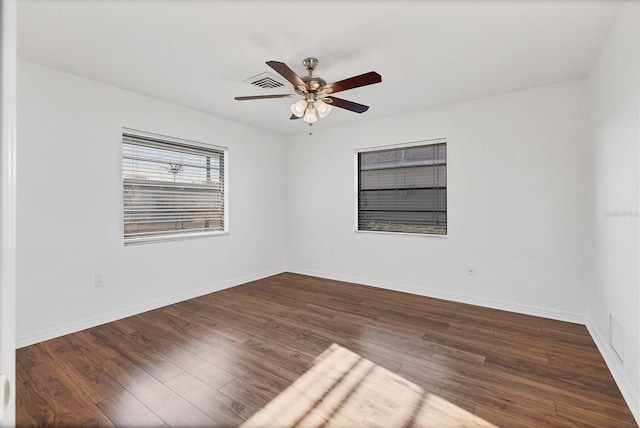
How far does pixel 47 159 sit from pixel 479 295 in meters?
4.76

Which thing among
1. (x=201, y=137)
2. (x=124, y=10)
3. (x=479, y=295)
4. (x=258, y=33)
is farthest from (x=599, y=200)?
(x=201, y=137)

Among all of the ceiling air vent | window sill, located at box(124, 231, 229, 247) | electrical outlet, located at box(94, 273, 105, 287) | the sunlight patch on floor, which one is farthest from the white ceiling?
the sunlight patch on floor

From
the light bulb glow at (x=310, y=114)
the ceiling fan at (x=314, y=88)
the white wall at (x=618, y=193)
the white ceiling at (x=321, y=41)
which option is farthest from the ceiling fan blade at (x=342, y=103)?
the white wall at (x=618, y=193)

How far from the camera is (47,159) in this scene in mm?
2766

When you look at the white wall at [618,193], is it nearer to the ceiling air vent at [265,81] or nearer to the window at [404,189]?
the window at [404,189]

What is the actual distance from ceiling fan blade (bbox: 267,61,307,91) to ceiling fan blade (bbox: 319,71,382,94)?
21cm

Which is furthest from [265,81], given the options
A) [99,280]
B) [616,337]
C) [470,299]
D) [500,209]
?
[616,337]

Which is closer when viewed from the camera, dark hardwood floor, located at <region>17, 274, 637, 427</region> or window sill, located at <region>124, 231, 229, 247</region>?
dark hardwood floor, located at <region>17, 274, 637, 427</region>

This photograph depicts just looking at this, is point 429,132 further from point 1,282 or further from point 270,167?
point 1,282

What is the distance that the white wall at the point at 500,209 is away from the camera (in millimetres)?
3133

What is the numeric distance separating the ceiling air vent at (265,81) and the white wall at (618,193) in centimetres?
258

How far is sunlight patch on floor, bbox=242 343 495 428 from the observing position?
173 cm

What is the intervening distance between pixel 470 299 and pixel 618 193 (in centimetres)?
200

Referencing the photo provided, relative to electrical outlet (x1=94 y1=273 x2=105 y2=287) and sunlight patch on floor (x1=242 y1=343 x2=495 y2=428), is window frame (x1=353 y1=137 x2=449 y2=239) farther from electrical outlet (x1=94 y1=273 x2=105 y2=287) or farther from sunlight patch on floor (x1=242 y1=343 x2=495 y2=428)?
electrical outlet (x1=94 y1=273 x2=105 y2=287)
